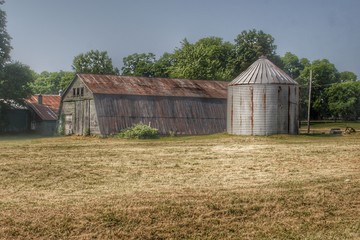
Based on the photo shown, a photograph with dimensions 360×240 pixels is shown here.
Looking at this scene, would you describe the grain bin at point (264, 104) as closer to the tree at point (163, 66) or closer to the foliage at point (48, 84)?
the tree at point (163, 66)

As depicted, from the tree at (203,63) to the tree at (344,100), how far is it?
88.8 feet

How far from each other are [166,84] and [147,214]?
4395cm

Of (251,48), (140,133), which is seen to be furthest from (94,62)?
(140,133)

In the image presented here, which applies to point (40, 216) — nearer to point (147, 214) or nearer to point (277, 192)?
point (147, 214)

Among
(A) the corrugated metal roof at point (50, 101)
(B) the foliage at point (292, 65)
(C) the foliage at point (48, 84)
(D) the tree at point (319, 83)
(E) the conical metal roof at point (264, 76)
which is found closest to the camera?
(E) the conical metal roof at point (264, 76)

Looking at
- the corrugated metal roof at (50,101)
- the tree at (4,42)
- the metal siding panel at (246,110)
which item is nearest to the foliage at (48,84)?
the corrugated metal roof at (50,101)

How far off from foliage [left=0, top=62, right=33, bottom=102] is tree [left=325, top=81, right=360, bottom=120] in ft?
218

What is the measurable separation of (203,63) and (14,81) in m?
34.1

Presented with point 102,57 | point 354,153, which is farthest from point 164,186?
point 102,57

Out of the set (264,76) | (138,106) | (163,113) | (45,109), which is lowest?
(163,113)

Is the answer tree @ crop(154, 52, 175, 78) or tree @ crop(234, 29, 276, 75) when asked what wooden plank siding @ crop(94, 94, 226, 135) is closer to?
tree @ crop(234, 29, 276, 75)

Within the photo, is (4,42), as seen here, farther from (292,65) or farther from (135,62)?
(292,65)

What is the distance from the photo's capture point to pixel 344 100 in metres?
108

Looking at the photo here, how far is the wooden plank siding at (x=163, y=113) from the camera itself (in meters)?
50.9
